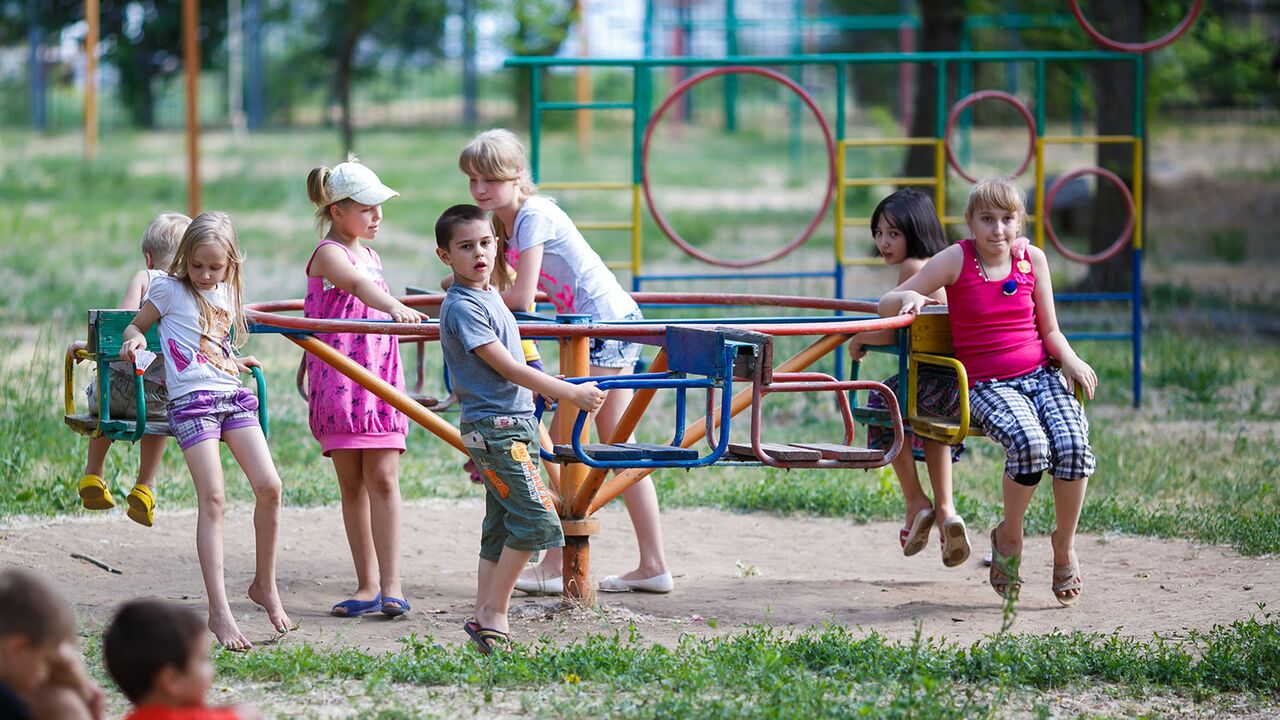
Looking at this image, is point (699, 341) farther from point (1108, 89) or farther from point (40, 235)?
point (40, 235)

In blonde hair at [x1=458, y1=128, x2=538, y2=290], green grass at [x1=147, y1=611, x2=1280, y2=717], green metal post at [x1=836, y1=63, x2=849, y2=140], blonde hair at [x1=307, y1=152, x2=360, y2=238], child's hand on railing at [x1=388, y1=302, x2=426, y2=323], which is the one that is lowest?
green grass at [x1=147, y1=611, x2=1280, y2=717]

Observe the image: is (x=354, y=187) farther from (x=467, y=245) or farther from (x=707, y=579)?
(x=707, y=579)

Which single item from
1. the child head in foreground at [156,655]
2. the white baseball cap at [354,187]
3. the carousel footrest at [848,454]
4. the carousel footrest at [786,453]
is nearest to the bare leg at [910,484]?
the carousel footrest at [848,454]

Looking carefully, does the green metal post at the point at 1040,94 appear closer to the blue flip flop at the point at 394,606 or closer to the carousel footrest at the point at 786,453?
the carousel footrest at the point at 786,453

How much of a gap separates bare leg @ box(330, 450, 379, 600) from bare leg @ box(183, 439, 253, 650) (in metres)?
0.56

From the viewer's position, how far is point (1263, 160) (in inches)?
844

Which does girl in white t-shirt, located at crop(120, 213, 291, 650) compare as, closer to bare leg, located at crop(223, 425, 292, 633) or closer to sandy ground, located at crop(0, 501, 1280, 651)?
bare leg, located at crop(223, 425, 292, 633)

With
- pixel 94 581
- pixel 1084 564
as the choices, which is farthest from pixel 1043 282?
pixel 94 581

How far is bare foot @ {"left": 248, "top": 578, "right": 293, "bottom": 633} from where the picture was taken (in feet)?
15.0

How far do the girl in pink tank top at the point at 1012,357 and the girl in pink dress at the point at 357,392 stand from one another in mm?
1635

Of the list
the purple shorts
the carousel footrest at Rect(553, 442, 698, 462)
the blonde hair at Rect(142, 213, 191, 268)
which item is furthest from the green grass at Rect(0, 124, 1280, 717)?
the blonde hair at Rect(142, 213, 191, 268)

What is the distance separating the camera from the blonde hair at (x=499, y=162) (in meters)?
4.78

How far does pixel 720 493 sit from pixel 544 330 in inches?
102

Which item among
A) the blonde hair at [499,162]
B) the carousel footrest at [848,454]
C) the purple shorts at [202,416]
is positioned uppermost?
the blonde hair at [499,162]
